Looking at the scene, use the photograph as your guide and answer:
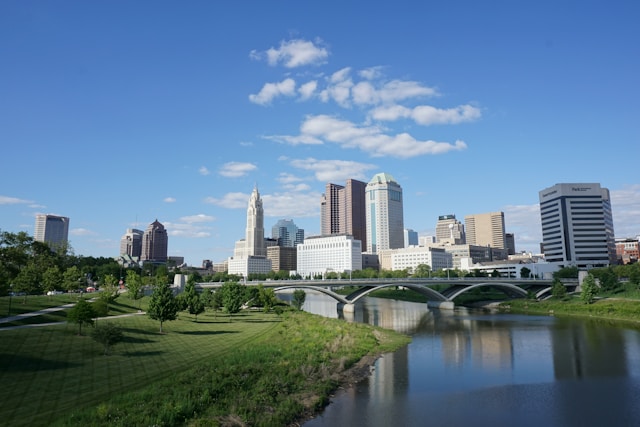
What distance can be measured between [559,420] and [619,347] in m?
28.9

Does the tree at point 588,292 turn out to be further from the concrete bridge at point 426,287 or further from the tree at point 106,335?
the tree at point 106,335

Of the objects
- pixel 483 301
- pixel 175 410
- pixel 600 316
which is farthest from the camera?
pixel 483 301

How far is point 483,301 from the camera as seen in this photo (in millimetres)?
114938

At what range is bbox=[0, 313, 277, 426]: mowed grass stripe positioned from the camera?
2114 cm

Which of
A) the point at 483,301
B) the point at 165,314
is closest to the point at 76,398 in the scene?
the point at 165,314

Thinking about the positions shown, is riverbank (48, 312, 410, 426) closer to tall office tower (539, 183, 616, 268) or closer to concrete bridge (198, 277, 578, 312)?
concrete bridge (198, 277, 578, 312)

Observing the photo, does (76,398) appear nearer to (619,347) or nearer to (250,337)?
(250,337)

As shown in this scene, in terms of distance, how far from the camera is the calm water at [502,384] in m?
24.7

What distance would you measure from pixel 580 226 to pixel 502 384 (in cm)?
15217

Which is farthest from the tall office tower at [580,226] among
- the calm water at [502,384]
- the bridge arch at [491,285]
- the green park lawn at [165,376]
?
the green park lawn at [165,376]

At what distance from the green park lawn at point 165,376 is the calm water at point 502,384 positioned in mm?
3166

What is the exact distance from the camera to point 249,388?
89.7 ft

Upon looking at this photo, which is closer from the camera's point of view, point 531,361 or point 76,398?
point 76,398

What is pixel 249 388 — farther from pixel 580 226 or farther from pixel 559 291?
Result: pixel 580 226
